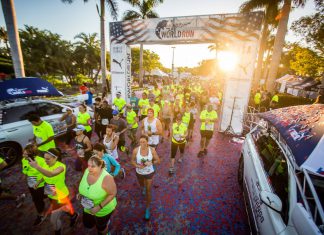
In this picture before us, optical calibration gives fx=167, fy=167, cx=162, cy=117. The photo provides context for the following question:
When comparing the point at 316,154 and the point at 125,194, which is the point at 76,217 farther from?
the point at 316,154

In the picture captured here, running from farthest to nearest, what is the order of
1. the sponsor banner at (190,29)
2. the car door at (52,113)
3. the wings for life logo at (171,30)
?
the wings for life logo at (171,30)
the sponsor banner at (190,29)
the car door at (52,113)

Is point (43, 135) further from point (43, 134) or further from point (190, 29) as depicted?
point (190, 29)

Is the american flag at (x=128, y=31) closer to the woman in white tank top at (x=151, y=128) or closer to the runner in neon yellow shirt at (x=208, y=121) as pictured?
the runner in neon yellow shirt at (x=208, y=121)

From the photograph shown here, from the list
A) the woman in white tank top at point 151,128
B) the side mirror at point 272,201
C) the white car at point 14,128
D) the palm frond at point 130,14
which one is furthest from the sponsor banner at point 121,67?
the palm frond at point 130,14

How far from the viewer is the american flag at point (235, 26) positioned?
7.16 meters

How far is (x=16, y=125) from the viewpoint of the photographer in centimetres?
523

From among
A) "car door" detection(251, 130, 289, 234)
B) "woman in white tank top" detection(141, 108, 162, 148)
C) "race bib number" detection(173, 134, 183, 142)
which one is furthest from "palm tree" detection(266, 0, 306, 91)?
"woman in white tank top" detection(141, 108, 162, 148)

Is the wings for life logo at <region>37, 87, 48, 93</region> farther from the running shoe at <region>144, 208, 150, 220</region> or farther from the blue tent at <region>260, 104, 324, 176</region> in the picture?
the blue tent at <region>260, 104, 324, 176</region>

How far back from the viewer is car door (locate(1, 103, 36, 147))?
500 centimetres

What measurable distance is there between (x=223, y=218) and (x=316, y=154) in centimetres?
244

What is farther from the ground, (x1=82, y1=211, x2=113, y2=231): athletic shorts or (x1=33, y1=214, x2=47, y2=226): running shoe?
(x1=82, y1=211, x2=113, y2=231): athletic shorts

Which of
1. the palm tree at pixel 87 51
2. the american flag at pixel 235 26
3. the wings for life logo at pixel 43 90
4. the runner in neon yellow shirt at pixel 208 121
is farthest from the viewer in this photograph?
the palm tree at pixel 87 51

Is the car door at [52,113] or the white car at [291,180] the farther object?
the car door at [52,113]

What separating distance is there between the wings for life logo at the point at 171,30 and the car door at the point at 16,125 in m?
6.73
